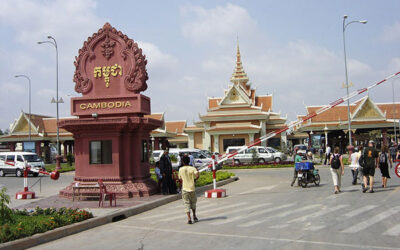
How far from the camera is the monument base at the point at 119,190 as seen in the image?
516 inches

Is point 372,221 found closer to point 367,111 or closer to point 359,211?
point 359,211

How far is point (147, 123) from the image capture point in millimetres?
14164

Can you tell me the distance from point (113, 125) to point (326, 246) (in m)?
8.82

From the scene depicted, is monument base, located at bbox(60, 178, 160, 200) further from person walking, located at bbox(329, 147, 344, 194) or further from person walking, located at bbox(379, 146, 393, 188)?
person walking, located at bbox(379, 146, 393, 188)

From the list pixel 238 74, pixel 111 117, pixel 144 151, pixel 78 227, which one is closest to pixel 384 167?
pixel 144 151

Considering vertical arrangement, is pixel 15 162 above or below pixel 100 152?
below

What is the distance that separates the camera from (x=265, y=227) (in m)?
8.40

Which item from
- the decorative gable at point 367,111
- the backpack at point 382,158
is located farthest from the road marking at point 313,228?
the decorative gable at point 367,111

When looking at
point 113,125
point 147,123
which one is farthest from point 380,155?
point 113,125

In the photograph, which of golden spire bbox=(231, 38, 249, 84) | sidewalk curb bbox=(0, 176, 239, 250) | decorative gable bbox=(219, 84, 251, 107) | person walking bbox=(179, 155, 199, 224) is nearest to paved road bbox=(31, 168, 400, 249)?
sidewalk curb bbox=(0, 176, 239, 250)

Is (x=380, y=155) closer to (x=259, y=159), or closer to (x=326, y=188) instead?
(x=326, y=188)

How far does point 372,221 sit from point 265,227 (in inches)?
88.6

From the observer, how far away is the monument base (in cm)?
1310

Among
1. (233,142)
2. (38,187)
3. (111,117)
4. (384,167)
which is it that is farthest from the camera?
(233,142)
